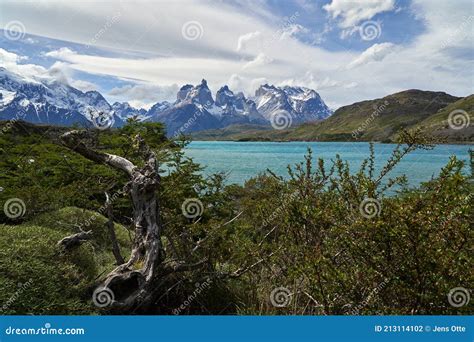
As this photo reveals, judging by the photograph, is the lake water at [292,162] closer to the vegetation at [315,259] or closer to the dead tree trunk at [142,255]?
the vegetation at [315,259]

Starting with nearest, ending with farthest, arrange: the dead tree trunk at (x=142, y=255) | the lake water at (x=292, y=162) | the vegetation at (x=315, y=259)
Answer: the vegetation at (x=315, y=259), the dead tree trunk at (x=142, y=255), the lake water at (x=292, y=162)

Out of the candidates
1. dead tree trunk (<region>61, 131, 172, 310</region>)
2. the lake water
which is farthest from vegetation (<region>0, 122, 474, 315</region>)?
the lake water

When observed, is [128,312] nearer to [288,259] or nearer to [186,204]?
[288,259]

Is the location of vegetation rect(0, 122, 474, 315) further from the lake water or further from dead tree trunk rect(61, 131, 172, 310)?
the lake water

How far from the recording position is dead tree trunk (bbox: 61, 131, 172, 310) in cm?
645

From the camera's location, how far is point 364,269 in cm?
540

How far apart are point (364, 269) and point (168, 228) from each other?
14.3ft

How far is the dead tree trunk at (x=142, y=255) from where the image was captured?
6.45 meters

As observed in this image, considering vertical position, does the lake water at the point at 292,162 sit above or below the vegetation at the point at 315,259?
below

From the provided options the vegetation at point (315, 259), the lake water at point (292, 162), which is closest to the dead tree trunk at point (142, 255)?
the vegetation at point (315, 259)

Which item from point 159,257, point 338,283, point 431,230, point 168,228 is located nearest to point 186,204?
point 168,228

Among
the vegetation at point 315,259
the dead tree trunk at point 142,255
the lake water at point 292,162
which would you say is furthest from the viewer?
the lake water at point 292,162

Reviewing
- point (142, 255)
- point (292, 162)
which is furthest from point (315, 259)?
point (292, 162)

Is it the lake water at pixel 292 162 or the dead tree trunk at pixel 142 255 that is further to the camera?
the lake water at pixel 292 162
